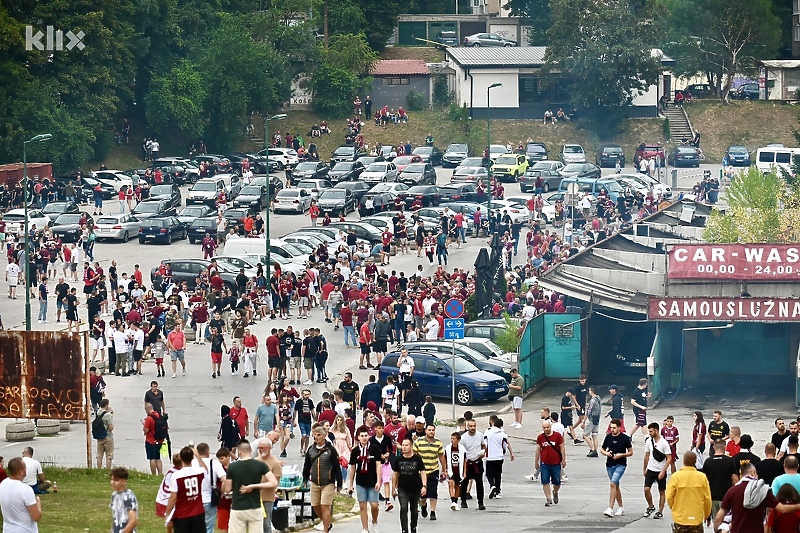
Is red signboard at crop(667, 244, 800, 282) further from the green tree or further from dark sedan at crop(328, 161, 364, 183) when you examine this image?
the green tree

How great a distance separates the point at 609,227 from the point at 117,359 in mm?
25829

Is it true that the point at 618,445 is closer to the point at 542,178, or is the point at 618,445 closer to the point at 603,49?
the point at 542,178

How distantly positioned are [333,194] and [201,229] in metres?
9.08

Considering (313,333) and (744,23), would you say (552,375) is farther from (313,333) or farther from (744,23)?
(744,23)

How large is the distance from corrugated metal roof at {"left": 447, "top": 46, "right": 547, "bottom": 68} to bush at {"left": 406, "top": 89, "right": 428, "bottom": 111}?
3.08 metres

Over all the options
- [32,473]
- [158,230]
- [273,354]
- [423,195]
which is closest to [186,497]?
[32,473]

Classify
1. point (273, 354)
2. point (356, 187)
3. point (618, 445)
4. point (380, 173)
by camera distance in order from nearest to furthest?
point (618, 445) → point (273, 354) → point (356, 187) → point (380, 173)

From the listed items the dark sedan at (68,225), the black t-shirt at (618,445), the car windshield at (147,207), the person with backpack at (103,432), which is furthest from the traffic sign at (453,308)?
the car windshield at (147,207)

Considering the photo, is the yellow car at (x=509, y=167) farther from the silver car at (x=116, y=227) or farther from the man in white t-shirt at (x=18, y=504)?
the man in white t-shirt at (x=18, y=504)

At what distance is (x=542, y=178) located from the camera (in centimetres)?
7312

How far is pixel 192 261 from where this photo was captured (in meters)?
49.2

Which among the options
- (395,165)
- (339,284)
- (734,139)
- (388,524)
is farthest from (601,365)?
(734,139)

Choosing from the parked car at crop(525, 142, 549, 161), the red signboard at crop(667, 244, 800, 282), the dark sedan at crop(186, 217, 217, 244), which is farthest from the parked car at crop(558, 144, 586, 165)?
the red signboard at crop(667, 244, 800, 282)

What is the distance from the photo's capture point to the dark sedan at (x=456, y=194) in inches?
2685
